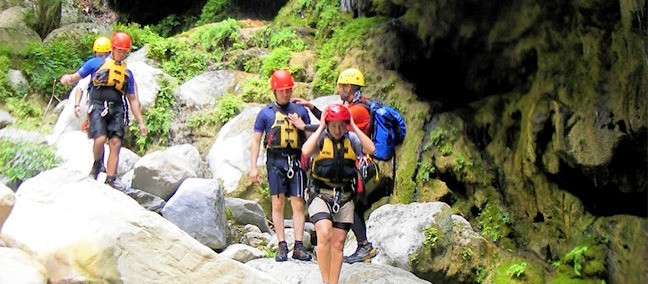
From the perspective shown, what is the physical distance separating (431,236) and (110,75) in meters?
4.27

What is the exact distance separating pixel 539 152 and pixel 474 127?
4.41 feet

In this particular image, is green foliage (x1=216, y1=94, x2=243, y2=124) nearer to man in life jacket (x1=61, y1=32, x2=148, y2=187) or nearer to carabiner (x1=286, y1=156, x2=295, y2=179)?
man in life jacket (x1=61, y1=32, x2=148, y2=187)

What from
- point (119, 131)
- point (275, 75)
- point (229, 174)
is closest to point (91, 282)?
A: point (275, 75)

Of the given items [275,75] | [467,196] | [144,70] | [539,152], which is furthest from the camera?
[144,70]

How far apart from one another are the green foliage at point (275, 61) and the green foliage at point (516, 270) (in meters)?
6.15

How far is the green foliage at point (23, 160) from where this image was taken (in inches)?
291

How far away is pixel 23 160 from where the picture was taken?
303 inches

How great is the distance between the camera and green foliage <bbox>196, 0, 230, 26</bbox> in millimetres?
18250

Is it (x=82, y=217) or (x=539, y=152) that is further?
(x=539, y=152)

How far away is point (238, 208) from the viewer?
9695 mm

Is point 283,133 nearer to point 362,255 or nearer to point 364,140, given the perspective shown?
point 364,140

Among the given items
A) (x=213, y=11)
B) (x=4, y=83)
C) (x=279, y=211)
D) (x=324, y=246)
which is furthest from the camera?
(x=213, y=11)

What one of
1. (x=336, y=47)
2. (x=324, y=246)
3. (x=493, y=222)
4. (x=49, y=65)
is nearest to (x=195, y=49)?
(x=49, y=65)

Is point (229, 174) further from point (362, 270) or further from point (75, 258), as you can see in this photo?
point (75, 258)
